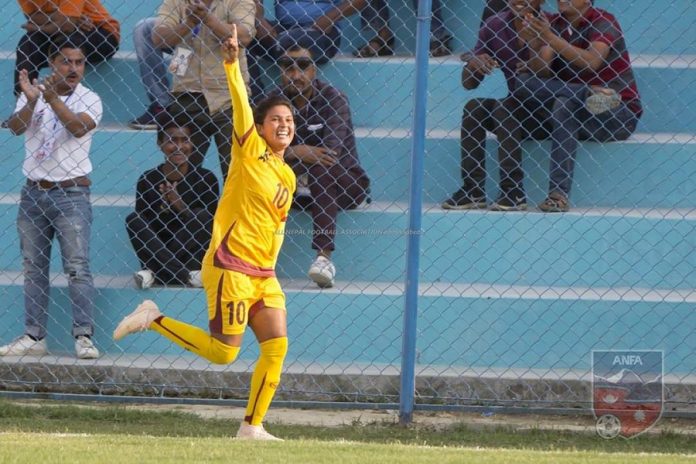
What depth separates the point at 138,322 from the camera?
22.1 ft

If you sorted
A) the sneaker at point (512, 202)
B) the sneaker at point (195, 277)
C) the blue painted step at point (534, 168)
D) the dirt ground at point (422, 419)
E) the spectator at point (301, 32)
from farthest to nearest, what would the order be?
the spectator at point (301, 32) → the blue painted step at point (534, 168) → the sneaker at point (512, 202) → the sneaker at point (195, 277) → the dirt ground at point (422, 419)

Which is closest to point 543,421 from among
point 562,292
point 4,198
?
point 562,292

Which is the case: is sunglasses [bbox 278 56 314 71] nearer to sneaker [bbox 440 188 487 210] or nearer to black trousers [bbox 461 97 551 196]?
black trousers [bbox 461 97 551 196]

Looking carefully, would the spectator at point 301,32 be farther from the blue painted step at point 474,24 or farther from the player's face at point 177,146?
the player's face at point 177,146

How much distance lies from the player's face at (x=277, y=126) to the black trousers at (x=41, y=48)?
296 cm

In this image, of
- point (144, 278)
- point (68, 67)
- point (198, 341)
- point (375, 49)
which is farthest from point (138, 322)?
point (375, 49)

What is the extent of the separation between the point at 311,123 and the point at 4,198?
238cm

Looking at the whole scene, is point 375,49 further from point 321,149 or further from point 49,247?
point 49,247

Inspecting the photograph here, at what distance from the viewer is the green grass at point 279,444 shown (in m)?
5.66

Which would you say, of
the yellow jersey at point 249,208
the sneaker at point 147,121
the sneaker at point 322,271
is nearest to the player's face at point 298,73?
the sneaker at point 322,271

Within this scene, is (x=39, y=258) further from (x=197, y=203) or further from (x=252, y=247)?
(x=252, y=247)

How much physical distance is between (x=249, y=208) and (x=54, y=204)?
2.14 metres

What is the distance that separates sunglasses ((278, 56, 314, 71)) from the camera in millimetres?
8469

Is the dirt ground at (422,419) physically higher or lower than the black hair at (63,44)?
lower
